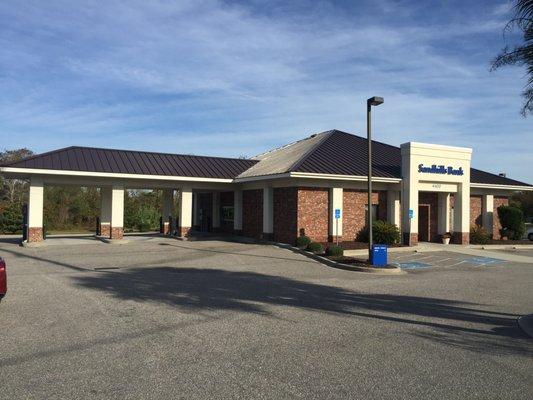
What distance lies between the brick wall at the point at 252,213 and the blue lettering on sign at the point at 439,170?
29.8 feet

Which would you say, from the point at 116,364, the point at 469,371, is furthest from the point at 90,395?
the point at 469,371

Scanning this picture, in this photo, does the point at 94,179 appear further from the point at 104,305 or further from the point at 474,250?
the point at 474,250

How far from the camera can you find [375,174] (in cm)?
2517

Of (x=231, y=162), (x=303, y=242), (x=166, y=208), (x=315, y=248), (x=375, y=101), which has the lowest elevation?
(x=315, y=248)

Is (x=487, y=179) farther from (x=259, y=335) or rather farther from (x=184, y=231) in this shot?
(x=259, y=335)

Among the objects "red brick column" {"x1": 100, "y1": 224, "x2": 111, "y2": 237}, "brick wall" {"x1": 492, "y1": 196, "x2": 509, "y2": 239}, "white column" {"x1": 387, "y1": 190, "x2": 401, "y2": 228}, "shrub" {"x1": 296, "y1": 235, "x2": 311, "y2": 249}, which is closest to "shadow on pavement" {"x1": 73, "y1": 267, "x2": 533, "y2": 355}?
"shrub" {"x1": 296, "y1": 235, "x2": 311, "y2": 249}

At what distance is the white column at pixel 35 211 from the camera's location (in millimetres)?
23562

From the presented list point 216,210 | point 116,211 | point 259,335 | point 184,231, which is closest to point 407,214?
point 184,231

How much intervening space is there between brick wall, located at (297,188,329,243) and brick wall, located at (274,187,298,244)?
301 mm

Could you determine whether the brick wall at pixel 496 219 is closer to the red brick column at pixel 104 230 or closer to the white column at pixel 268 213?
the white column at pixel 268 213

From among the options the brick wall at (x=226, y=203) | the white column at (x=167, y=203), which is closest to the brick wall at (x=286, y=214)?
the brick wall at (x=226, y=203)

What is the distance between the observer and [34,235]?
23703mm

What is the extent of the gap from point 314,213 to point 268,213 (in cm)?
291

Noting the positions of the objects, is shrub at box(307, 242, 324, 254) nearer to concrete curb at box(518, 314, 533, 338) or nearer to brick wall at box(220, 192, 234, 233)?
brick wall at box(220, 192, 234, 233)
